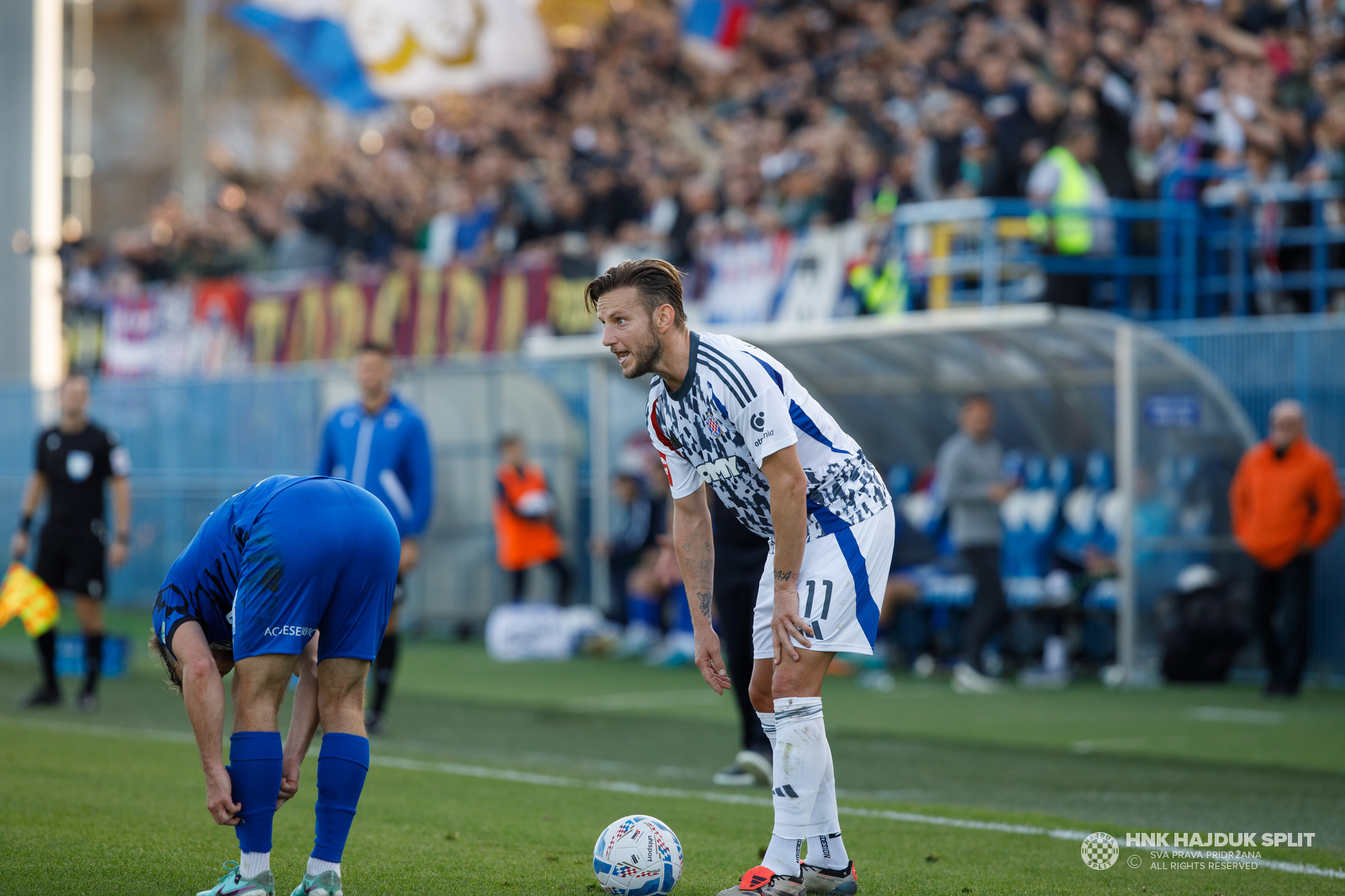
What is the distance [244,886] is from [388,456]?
5547 mm

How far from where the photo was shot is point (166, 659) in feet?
18.2

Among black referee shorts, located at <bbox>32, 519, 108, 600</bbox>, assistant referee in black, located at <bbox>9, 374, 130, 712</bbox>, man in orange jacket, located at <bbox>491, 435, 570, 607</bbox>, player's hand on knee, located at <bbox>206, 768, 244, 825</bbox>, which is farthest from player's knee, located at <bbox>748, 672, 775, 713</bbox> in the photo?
man in orange jacket, located at <bbox>491, 435, 570, 607</bbox>

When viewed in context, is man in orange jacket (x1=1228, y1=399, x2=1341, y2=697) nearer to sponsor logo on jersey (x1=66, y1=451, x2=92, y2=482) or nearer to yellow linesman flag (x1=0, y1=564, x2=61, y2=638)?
sponsor logo on jersey (x1=66, y1=451, x2=92, y2=482)

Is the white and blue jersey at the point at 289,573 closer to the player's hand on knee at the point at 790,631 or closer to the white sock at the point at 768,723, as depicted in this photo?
the player's hand on knee at the point at 790,631

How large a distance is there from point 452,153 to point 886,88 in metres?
8.29

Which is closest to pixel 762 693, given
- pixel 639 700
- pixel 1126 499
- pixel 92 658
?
pixel 639 700

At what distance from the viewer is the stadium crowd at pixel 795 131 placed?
15828mm

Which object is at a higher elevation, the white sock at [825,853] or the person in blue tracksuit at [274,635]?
the person in blue tracksuit at [274,635]

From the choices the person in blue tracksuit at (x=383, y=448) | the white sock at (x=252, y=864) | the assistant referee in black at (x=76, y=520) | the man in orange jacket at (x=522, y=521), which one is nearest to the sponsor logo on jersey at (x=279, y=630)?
the white sock at (x=252, y=864)

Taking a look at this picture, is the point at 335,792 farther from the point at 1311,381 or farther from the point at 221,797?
the point at 1311,381

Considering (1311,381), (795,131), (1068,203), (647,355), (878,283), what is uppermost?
(795,131)

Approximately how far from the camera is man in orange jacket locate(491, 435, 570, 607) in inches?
715

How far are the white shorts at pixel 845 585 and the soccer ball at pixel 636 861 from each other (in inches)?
33.5

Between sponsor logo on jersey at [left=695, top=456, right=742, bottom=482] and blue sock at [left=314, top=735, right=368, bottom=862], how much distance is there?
1451 mm
